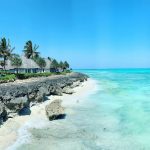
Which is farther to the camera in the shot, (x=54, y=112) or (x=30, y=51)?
(x=30, y=51)

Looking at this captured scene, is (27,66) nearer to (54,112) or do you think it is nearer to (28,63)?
(28,63)

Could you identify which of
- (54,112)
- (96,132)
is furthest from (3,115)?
(96,132)

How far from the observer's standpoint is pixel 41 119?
1120 inches

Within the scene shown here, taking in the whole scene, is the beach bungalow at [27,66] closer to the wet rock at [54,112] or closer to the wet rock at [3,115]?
the wet rock at [54,112]

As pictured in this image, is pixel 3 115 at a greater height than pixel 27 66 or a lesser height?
lesser

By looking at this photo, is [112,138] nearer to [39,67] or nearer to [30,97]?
[30,97]

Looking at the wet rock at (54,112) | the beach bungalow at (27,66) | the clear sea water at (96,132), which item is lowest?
the clear sea water at (96,132)

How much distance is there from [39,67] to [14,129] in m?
57.6

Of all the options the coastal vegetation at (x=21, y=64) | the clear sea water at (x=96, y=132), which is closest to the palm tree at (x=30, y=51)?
the coastal vegetation at (x=21, y=64)

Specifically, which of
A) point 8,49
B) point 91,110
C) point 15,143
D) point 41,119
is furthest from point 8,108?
point 8,49

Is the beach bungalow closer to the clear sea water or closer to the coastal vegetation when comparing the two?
the coastal vegetation

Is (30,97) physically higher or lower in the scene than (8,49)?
lower

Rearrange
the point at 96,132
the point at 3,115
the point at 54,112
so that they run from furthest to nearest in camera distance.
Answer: the point at 54,112 → the point at 3,115 → the point at 96,132

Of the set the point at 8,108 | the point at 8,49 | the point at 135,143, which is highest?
the point at 8,49
